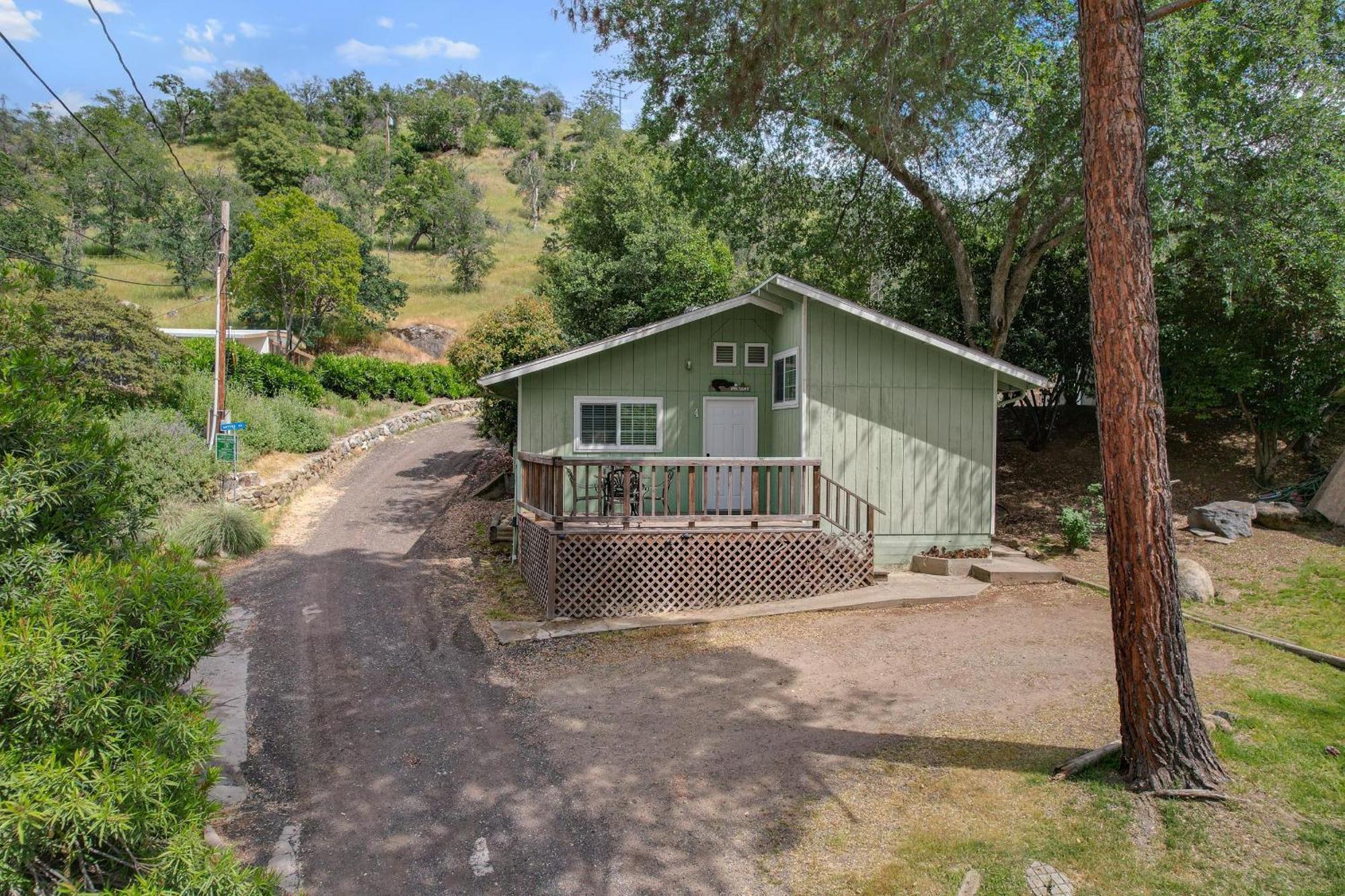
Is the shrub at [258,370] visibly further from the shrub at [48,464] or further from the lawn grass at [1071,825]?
the lawn grass at [1071,825]

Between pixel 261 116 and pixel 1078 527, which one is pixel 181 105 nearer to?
pixel 261 116

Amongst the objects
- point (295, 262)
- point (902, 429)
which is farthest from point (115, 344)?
point (902, 429)

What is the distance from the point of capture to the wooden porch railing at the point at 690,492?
9617mm

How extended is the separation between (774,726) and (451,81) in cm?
10112

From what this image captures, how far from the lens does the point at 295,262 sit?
84.4 feet

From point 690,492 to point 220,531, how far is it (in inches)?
313

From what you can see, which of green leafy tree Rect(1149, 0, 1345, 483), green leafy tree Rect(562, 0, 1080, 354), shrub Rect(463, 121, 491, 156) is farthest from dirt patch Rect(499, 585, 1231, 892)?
Result: shrub Rect(463, 121, 491, 156)

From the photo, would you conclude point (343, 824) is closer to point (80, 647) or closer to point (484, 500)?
point (80, 647)

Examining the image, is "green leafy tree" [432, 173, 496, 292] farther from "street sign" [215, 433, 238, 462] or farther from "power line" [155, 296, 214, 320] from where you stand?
"street sign" [215, 433, 238, 462]

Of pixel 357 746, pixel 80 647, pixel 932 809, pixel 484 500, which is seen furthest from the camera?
pixel 484 500

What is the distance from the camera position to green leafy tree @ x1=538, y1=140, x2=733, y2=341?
18891 millimetres

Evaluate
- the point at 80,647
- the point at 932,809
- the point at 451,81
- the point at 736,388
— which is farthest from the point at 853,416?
the point at 451,81

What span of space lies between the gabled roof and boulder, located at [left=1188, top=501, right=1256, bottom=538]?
10.9 feet

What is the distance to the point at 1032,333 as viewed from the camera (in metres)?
16.7
